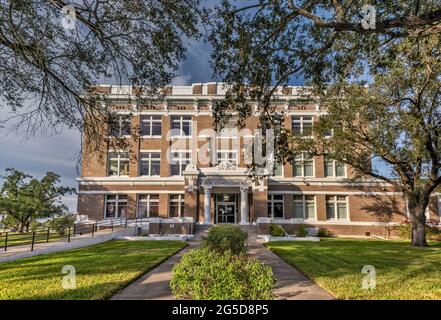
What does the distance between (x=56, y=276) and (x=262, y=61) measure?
874cm

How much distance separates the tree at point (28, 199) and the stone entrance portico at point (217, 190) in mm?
17007

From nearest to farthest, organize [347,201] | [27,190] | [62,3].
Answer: [62,3], [347,201], [27,190]

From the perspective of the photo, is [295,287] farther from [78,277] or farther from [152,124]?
[152,124]

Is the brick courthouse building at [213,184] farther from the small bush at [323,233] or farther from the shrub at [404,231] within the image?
the shrub at [404,231]

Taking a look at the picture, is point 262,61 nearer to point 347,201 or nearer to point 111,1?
point 111,1

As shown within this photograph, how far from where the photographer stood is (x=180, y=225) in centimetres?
2689

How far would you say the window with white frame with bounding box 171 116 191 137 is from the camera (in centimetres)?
3475

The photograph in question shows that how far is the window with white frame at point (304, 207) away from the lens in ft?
108

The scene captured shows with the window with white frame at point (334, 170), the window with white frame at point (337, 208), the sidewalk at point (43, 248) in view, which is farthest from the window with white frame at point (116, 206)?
the window with white frame at point (334, 170)

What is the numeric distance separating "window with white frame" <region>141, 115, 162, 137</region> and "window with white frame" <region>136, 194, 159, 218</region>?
22.3 ft

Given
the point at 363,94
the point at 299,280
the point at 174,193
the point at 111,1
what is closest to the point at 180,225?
the point at 174,193

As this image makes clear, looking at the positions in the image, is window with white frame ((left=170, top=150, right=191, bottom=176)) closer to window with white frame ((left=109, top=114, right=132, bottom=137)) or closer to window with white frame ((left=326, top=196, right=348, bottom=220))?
window with white frame ((left=326, top=196, right=348, bottom=220))

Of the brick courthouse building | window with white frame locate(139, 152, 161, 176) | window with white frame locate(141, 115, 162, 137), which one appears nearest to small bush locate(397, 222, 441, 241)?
the brick courthouse building

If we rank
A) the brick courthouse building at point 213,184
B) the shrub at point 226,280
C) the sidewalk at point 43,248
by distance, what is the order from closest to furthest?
the shrub at point 226,280 → the sidewalk at point 43,248 → the brick courthouse building at point 213,184
